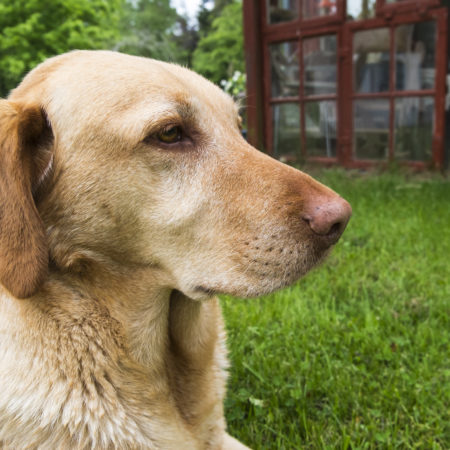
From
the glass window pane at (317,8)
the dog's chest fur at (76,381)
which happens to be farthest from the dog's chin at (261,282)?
the glass window pane at (317,8)

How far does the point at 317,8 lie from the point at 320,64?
834 millimetres

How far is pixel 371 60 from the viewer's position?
7.60m

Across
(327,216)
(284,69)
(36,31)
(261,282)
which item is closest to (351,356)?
(261,282)

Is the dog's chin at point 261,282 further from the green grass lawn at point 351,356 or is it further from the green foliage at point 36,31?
the green foliage at point 36,31

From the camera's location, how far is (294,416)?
8.05 feet

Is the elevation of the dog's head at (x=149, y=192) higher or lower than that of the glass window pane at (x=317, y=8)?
lower

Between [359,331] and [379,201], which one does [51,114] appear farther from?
[379,201]

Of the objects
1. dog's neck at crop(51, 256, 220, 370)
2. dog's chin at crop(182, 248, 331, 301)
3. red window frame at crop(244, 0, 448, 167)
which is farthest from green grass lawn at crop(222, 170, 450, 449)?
red window frame at crop(244, 0, 448, 167)

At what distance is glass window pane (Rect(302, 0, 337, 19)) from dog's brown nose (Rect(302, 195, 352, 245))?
6.91 meters

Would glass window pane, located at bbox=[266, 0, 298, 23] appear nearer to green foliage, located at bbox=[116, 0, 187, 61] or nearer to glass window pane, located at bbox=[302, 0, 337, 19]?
glass window pane, located at bbox=[302, 0, 337, 19]

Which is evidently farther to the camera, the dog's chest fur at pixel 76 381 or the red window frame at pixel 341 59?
the red window frame at pixel 341 59

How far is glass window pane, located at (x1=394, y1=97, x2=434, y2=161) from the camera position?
7.30 m

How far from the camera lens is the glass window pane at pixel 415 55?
710 cm

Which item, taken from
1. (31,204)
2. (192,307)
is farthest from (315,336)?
(31,204)
